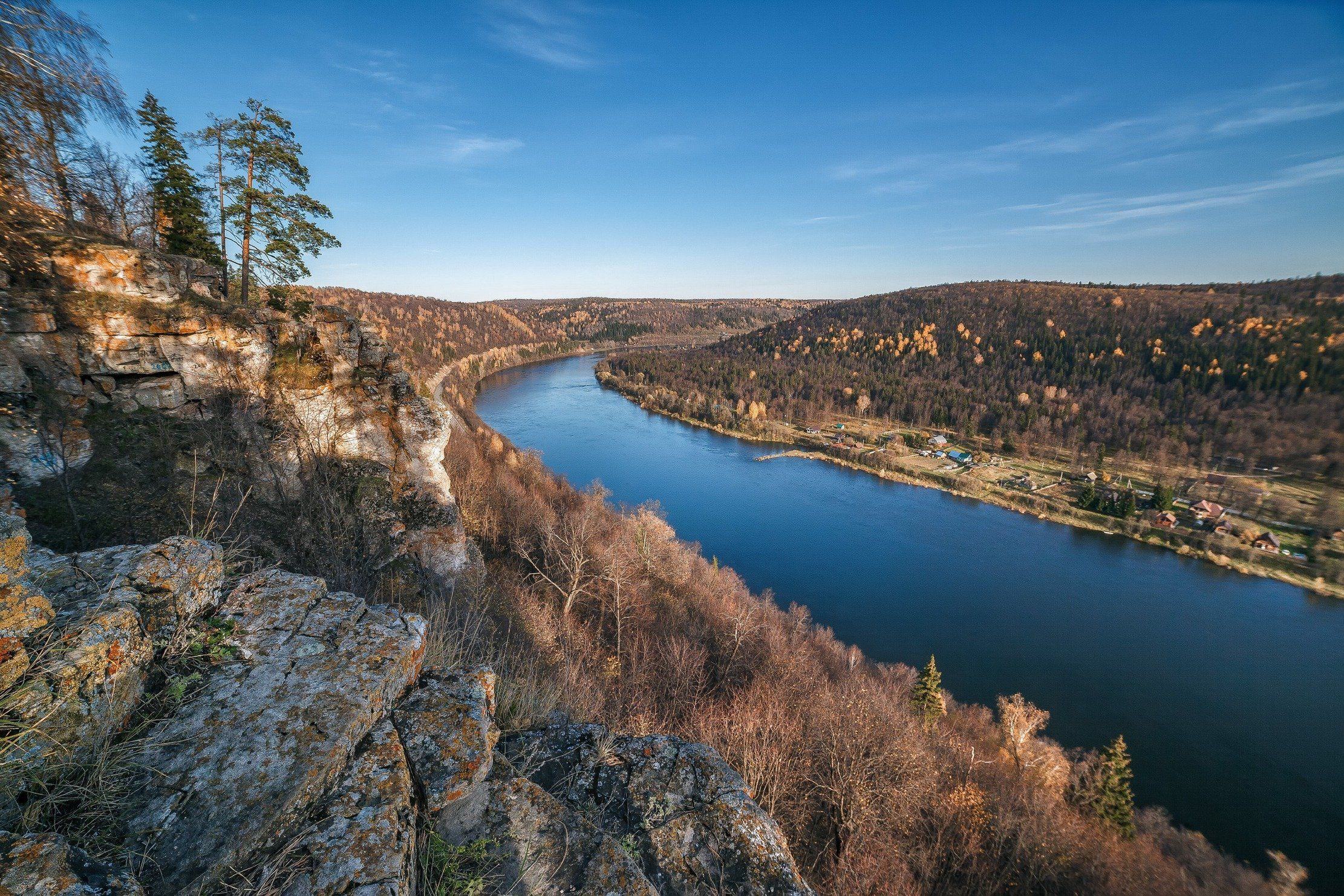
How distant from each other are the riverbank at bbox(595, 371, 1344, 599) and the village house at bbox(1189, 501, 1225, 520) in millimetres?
3971

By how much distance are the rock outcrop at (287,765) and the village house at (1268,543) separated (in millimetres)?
58666

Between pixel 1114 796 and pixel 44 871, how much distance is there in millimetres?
23296

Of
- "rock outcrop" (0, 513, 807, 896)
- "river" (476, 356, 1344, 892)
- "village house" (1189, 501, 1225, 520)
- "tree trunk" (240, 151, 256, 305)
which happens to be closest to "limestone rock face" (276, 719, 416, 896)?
"rock outcrop" (0, 513, 807, 896)

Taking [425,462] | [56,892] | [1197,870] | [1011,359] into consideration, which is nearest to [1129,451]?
[1011,359]

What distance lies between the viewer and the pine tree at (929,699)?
63.7 feet

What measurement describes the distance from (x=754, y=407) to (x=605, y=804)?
77.4m

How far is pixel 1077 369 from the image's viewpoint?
9112 cm

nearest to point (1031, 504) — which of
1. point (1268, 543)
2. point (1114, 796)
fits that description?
point (1268, 543)

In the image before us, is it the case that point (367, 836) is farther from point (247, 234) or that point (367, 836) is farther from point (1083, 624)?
point (1083, 624)

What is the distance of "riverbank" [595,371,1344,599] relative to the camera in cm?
3844

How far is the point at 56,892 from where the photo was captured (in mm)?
1665

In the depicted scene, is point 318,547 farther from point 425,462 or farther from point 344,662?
point 344,662

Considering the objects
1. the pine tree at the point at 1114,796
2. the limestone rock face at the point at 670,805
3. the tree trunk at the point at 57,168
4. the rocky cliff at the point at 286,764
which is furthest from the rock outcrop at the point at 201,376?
the pine tree at the point at 1114,796

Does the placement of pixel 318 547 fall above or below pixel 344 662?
below
